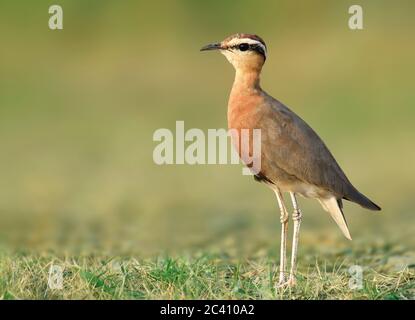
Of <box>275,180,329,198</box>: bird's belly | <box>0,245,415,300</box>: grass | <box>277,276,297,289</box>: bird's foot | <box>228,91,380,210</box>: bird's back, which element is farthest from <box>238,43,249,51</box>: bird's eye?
<box>277,276,297,289</box>: bird's foot

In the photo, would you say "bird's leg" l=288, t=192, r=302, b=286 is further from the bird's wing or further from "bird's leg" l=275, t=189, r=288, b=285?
the bird's wing

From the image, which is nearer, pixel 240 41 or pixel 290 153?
pixel 290 153

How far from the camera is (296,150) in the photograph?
8180 mm

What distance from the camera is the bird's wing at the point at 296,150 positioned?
8109 millimetres

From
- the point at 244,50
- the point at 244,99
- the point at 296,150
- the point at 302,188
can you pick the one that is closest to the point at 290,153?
the point at 296,150

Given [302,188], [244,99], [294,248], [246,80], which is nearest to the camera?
[294,248]

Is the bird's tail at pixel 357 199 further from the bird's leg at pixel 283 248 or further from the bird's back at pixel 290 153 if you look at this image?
the bird's leg at pixel 283 248

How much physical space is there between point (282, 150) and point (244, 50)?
0.92 m

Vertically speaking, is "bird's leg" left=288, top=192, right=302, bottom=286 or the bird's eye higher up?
the bird's eye

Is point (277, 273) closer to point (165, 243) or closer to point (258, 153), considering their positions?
point (258, 153)

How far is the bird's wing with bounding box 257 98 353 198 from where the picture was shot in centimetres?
811

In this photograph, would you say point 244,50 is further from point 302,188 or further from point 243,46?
point 302,188

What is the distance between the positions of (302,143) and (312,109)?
35.8ft
